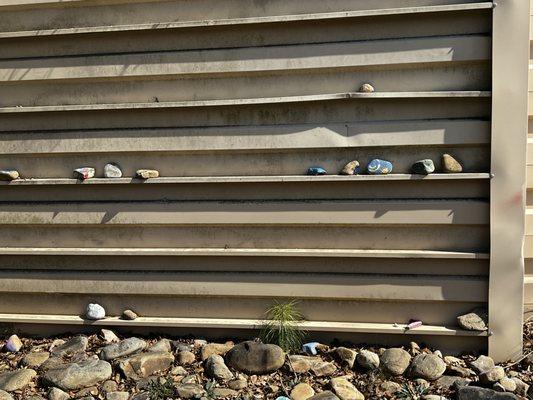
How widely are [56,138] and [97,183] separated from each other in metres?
0.49

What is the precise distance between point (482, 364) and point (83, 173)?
322 centimetres

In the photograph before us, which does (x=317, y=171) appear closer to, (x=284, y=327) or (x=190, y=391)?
(x=284, y=327)

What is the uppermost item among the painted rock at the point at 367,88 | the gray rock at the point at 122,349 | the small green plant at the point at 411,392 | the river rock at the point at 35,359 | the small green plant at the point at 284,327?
the painted rock at the point at 367,88

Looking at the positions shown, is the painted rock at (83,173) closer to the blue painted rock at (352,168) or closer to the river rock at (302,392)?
the blue painted rock at (352,168)

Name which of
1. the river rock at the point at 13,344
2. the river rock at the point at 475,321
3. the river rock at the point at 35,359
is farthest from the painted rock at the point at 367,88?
the river rock at the point at 13,344

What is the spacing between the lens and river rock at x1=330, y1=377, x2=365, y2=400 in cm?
350

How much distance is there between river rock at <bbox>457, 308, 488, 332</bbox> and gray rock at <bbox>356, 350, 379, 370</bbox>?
Answer: 2.21ft

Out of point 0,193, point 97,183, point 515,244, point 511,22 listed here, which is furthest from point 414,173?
point 0,193

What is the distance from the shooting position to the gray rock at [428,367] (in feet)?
12.0

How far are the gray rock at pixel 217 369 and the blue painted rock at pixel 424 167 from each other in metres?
1.94

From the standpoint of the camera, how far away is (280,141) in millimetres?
3924

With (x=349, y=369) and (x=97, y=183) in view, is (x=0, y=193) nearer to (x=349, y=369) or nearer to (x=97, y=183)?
(x=97, y=183)

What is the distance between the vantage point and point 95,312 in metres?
4.20

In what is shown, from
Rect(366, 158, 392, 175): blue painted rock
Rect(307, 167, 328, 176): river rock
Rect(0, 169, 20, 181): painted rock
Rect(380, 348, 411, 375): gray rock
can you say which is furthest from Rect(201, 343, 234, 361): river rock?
Rect(0, 169, 20, 181): painted rock
